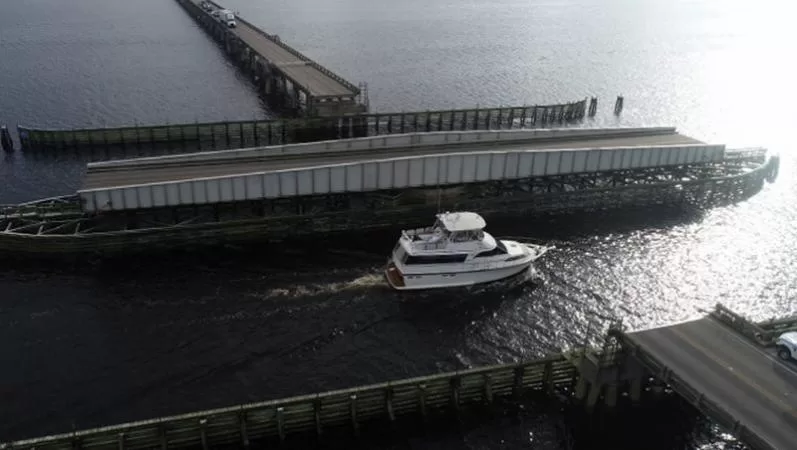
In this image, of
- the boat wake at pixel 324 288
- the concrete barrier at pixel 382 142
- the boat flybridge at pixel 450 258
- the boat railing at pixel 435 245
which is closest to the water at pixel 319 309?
the boat wake at pixel 324 288

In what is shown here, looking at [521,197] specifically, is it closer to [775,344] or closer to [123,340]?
[775,344]

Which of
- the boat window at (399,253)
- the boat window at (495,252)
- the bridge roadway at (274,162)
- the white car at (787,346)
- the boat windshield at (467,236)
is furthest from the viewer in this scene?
the bridge roadway at (274,162)

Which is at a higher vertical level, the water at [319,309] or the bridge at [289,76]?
the bridge at [289,76]

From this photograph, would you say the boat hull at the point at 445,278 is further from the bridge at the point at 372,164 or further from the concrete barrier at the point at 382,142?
the concrete barrier at the point at 382,142

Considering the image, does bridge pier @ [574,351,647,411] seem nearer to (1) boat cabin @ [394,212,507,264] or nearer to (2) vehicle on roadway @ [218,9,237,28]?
(1) boat cabin @ [394,212,507,264]

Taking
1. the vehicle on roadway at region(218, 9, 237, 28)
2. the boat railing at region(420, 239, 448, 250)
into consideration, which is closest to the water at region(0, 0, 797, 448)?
the boat railing at region(420, 239, 448, 250)

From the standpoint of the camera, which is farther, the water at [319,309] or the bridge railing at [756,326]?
the water at [319,309]

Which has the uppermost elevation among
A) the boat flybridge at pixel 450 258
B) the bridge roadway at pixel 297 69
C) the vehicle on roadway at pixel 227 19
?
the vehicle on roadway at pixel 227 19

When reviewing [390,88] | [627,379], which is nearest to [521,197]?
[627,379]
